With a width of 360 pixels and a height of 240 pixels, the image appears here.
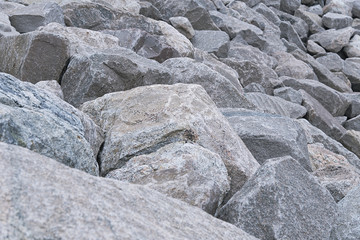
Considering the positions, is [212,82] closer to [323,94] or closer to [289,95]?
[289,95]

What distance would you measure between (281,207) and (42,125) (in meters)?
1.24

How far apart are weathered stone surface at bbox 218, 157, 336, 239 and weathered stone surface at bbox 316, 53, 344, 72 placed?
31.8 feet

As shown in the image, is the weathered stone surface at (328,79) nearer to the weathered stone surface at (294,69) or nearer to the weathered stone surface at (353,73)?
the weathered stone surface at (294,69)

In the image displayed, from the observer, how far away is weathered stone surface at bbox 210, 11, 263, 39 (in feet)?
34.4

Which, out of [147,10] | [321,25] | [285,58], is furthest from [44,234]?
[321,25]

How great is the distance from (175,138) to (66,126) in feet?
2.63

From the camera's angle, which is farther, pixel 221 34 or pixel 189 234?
pixel 221 34

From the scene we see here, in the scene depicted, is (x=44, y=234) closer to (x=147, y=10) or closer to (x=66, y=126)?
(x=66, y=126)

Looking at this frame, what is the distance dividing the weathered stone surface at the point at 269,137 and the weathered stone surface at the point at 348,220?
1080 mm

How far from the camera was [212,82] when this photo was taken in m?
5.14

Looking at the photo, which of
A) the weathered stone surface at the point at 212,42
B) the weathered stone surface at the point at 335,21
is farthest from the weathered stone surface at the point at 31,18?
the weathered stone surface at the point at 335,21

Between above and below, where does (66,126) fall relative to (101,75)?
above

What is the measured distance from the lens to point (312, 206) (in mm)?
2641

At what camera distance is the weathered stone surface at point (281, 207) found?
2.48 metres
